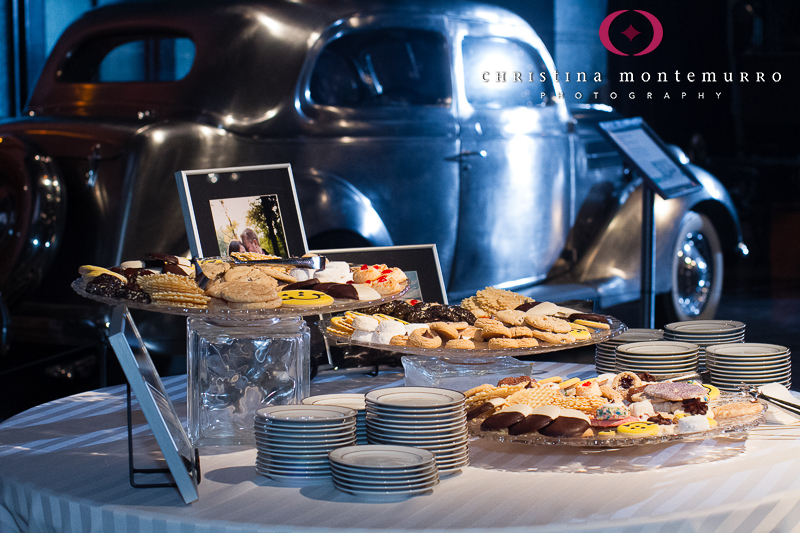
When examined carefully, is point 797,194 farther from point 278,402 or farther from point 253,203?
point 278,402

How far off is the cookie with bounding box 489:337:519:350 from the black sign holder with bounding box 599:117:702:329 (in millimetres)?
2576

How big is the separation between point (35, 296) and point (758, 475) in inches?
128

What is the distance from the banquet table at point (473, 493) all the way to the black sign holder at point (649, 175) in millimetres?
2613

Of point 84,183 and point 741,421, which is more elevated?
point 84,183

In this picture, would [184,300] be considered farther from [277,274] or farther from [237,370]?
[277,274]

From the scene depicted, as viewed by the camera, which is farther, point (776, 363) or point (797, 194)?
point (797, 194)

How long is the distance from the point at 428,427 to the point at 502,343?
38cm

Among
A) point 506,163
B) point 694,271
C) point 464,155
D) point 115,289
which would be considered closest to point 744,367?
point 115,289

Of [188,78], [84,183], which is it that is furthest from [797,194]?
[84,183]

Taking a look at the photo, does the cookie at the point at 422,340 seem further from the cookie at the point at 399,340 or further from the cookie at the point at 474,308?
the cookie at the point at 474,308

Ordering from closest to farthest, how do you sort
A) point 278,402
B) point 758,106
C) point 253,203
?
1. point 278,402
2. point 253,203
3. point 758,106

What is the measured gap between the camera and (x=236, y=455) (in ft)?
5.90

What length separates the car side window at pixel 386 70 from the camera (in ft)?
14.4

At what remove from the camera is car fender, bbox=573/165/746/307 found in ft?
17.7
